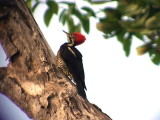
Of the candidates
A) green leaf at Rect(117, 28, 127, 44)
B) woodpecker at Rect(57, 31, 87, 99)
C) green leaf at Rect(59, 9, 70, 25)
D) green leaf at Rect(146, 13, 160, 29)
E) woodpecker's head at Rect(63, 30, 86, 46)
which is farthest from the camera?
woodpecker's head at Rect(63, 30, 86, 46)

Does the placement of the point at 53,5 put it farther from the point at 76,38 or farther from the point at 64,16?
the point at 76,38

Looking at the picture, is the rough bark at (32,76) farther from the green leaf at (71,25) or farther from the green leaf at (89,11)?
the green leaf at (89,11)

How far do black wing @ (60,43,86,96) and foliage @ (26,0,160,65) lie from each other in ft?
3.90

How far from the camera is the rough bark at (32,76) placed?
2363 millimetres

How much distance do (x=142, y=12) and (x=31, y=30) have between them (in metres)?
1.03

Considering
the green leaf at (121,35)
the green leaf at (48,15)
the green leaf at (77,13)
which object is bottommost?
the green leaf at (121,35)

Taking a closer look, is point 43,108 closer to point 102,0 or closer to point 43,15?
point 43,15

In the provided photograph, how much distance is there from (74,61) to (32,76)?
1557 mm

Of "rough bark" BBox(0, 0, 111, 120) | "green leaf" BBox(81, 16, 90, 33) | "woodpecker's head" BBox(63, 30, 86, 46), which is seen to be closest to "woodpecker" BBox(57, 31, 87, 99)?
"woodpecker's head" BBox(63, 30, 86, 46)

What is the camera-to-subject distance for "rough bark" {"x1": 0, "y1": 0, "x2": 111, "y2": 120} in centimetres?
236

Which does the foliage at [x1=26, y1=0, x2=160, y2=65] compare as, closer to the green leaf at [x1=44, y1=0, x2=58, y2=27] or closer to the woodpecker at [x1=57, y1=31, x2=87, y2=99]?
the green leaf at [x1=44, y1=0, x2=58, y2=27]

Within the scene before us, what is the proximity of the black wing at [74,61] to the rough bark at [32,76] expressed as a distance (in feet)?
3.46

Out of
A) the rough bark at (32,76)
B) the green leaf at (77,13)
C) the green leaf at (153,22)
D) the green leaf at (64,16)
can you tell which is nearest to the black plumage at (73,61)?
the rough bark at (32,76)

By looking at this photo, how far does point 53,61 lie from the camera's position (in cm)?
276
